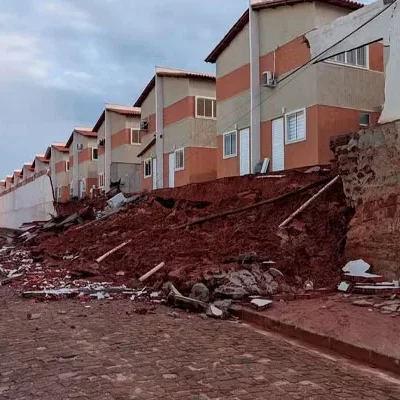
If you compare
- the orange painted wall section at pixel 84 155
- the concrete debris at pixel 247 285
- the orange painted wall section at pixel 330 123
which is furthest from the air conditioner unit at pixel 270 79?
the orange painted wall section at pixel 84 155

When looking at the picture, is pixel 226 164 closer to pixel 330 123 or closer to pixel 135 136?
pixel 330 123

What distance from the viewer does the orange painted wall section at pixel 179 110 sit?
2767 cm

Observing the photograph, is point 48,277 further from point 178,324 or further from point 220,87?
point 220,87

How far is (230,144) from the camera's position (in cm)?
2350

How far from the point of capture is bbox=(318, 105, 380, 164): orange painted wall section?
60.9 ft

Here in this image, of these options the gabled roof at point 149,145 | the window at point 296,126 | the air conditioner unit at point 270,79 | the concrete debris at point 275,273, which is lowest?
the concrete debris at point 275,273

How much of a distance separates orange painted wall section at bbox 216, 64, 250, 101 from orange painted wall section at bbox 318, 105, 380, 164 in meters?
4.44

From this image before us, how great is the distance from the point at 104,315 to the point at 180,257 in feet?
11.4

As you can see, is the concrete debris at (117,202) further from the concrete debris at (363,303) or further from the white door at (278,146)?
the concrete debris at (363,303)

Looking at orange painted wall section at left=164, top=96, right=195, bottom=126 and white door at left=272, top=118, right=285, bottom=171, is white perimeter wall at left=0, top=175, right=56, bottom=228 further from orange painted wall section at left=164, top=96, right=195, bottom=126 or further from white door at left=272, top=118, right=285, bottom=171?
white door at left=272, top=118, right=285, bottom=171

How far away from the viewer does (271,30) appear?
20.9 metres

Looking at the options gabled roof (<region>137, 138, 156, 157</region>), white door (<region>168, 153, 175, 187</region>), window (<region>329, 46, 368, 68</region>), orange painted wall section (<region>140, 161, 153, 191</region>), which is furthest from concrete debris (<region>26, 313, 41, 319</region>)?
gabled roof (<region>137, 138, 156, 157</region>)

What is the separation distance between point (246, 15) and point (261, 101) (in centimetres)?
380

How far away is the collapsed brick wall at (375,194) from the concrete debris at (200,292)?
2.87 m
